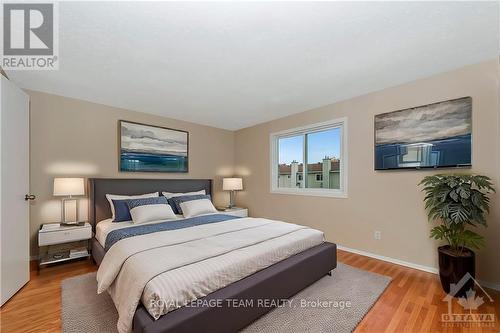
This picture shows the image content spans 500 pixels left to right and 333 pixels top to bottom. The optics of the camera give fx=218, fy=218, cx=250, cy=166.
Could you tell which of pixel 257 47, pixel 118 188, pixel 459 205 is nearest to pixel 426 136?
pixel 459 205

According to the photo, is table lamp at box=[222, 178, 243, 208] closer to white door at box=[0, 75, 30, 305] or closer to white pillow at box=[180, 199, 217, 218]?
white pillow at box=[180, 199, 217, 218]

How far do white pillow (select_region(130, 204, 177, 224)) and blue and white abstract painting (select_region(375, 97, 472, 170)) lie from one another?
3.14 m

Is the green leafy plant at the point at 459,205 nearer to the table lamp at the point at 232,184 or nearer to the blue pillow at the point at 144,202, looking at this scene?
the table lamp at the point at 232,184

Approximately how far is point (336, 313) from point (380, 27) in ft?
8.12

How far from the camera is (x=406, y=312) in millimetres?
1920

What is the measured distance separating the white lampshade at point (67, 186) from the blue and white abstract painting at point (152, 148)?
2.53 ft

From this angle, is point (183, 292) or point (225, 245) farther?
point (225, 245)

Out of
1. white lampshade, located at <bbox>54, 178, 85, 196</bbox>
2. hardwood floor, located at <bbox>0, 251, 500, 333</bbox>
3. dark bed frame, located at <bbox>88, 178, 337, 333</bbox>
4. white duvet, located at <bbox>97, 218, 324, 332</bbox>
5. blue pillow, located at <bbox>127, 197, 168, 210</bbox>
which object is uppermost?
white lampshade, located at <bbox>54, 178, 85, 196</bbox>

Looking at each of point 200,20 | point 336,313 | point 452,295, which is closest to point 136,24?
point 200,20

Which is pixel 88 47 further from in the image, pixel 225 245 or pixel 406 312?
pixel 406 312

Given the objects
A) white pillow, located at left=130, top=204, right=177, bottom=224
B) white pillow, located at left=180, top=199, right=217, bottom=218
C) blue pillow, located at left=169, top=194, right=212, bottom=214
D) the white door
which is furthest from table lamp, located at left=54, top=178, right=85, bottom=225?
white pillow, located at left=180, top=199, right=217, bottom=218

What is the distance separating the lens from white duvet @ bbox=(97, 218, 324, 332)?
4.70 feet

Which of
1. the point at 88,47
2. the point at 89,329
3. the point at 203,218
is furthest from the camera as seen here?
the point at 203,218

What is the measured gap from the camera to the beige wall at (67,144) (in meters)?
3.03
